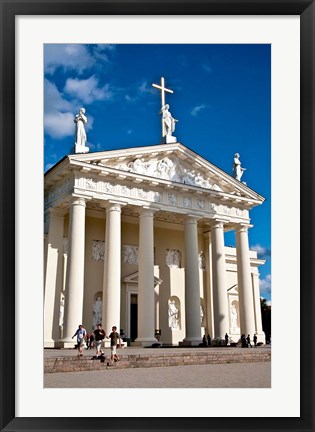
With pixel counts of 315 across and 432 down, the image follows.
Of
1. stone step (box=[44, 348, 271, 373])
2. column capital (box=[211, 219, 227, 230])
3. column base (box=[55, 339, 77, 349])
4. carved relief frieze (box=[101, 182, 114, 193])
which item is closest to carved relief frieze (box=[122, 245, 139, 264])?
column capital (box=[211, 219, 227, 230])

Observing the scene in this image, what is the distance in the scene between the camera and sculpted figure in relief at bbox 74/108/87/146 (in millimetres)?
23453

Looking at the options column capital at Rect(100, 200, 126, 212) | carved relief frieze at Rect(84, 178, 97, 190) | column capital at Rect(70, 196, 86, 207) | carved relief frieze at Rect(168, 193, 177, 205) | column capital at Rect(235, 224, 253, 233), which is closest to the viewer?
column capital at Rect(70, 196, 86, 207)

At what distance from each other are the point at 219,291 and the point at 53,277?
8999 millimetres

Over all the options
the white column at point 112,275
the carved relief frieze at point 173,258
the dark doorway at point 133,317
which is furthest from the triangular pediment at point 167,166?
the dark doorway at point 133,317

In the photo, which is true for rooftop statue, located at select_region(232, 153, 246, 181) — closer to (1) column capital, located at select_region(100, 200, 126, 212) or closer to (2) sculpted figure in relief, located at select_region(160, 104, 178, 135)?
(2) sculpted figure in relief, located at select_region(160, 104, 178, 135)

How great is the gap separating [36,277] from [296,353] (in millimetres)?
3601

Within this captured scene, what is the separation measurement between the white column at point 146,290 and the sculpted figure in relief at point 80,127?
16.8ft

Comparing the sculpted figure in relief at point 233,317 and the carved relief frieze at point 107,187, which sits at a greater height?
the carved relief frieze at point 107,187

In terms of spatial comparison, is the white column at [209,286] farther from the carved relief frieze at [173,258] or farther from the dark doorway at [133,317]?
the dark doorway at [133,317]

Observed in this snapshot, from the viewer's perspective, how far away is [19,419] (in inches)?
237

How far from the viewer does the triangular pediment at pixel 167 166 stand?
2336 cm

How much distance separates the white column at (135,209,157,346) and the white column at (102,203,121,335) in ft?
4.81

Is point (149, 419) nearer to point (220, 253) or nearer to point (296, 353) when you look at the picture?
point (296, 353)

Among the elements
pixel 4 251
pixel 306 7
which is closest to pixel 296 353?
pixel 4 251
